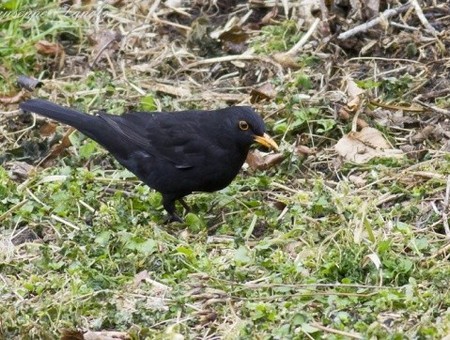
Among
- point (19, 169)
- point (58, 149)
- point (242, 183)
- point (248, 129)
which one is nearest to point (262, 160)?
point (242, 183)

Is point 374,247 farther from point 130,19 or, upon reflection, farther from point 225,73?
point 130,19

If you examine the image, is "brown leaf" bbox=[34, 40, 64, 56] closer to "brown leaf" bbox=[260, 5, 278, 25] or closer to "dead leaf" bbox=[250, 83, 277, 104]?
"brown leaf" bbox=[260, 5, 278, 25]

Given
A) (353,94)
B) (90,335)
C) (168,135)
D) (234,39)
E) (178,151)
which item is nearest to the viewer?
(90,335)

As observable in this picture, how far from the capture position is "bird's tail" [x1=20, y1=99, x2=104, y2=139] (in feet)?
24.9

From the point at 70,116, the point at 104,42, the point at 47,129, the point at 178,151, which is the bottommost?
the point at 47,129

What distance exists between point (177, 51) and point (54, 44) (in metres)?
1.09

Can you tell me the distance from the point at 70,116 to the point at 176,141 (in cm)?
77

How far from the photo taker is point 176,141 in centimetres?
744

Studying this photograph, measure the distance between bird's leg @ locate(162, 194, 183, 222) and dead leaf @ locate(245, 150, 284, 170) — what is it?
722 millimetres

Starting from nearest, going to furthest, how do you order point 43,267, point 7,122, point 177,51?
point 43,267, point 7,122, point 177,51

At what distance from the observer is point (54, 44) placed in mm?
9484

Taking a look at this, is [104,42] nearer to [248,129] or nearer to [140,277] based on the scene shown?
[248,129]

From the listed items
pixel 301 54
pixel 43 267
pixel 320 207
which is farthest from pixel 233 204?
pixel 301 54

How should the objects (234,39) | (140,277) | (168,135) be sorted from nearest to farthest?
(140,277) → (168,135) → (234,39)
